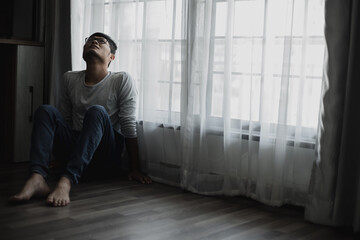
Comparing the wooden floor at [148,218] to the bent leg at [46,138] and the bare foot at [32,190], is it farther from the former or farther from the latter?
the bent leg at [46,138]

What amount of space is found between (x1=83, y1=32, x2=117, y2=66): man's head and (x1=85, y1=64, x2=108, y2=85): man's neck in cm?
6

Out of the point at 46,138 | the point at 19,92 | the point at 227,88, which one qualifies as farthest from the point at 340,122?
the point at 19,92

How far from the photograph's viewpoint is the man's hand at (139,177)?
3.04m

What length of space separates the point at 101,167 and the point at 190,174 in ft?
1.92

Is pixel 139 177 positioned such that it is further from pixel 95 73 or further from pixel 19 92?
pixel 19 92

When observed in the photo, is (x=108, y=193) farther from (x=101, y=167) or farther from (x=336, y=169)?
(x=336, y=169)

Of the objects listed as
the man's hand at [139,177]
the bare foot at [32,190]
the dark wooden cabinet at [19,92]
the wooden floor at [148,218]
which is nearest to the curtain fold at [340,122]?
the wooden floor at [148,218]

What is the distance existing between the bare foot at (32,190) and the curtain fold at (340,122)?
4.69 ft

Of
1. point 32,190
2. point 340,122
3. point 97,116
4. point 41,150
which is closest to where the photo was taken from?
point 340,122

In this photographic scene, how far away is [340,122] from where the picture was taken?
2.24 metres

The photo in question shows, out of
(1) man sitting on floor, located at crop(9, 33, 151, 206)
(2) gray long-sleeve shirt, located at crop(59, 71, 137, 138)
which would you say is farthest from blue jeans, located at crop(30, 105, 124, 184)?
(2) gray long-sleeve shirt, located at crop(59, 71, 137, 138)

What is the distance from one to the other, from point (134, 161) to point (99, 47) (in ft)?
2.53

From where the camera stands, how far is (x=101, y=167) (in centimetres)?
302

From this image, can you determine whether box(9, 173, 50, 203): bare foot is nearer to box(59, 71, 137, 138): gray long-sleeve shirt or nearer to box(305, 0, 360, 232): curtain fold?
box(59, 71, 137, 138): gray long-sleeve shirt
